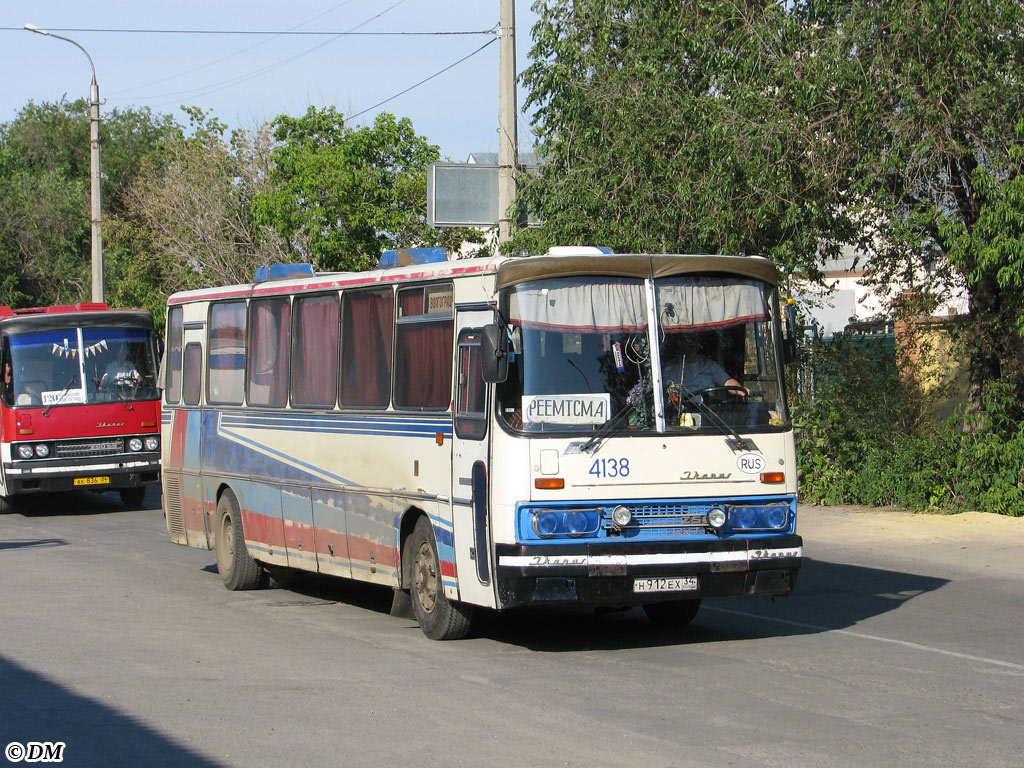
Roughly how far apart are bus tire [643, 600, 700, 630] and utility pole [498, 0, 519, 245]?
9.02 m

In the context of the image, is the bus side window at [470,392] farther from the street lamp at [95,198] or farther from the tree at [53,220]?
the tree at [53,220]

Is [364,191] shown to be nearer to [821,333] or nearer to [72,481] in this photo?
[72,481]

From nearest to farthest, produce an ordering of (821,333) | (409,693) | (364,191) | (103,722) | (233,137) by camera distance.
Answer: (103,722) → (409,693) → (821,333) → (364,191) → (233,137)

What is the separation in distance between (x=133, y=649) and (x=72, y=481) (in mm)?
12855

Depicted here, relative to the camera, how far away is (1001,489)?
704 inches

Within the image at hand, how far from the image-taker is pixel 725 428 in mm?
9602

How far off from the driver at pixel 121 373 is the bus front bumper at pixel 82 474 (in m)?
1.19

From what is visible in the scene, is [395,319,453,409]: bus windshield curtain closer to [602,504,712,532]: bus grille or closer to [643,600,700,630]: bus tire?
[602,504,712,532]: bus grille

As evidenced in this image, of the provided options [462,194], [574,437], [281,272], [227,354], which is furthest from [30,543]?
[574,437]

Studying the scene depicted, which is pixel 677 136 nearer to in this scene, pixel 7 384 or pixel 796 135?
pixel 796 135

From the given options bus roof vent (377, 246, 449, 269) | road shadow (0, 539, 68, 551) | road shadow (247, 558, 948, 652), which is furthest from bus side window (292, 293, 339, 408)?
road shadow (0, 539, 68, 551)

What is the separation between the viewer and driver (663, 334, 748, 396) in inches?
376

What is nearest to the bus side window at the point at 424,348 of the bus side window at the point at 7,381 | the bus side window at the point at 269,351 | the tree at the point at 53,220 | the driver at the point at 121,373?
the bus side window at the point at 269,351

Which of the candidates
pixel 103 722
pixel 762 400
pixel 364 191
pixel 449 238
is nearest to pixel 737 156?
pixel 762 400
